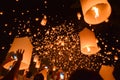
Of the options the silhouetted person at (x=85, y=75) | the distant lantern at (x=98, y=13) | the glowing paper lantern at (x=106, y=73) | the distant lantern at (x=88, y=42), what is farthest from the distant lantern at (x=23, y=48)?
the silhouetted person at (x=85, y=75)

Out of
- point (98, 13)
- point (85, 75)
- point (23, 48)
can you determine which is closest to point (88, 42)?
point (98, 13)

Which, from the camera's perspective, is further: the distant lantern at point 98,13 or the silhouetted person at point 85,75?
the distant lantern at point 98,13

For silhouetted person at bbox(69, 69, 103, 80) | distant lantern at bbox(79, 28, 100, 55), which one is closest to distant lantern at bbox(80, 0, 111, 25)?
distant lantern at bbox(79, 28, 100, 55)

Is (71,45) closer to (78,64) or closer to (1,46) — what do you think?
(78,64)

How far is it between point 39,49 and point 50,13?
157 cm

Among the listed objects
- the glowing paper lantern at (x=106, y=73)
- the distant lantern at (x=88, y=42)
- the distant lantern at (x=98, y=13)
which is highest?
the distant lantern at (x=98, y=13)

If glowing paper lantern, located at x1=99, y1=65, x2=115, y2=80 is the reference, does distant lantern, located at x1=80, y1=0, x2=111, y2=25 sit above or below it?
above

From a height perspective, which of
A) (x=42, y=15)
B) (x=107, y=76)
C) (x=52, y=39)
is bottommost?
(x=107, y=76)

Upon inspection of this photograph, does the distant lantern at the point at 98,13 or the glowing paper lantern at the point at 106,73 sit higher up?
the distant lantern at the point at 98,13

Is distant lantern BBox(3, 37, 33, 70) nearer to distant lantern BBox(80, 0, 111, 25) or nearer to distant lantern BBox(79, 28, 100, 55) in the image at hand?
distant lantern BBox(79, 28, 100, 55)

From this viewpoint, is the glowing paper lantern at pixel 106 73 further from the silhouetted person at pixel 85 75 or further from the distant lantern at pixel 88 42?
the silhouetted person at pixel 85 75

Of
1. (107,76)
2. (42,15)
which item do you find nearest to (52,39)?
(42,15)

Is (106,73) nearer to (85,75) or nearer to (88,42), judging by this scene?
(88,42)

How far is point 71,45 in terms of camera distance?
7238 millimetres
